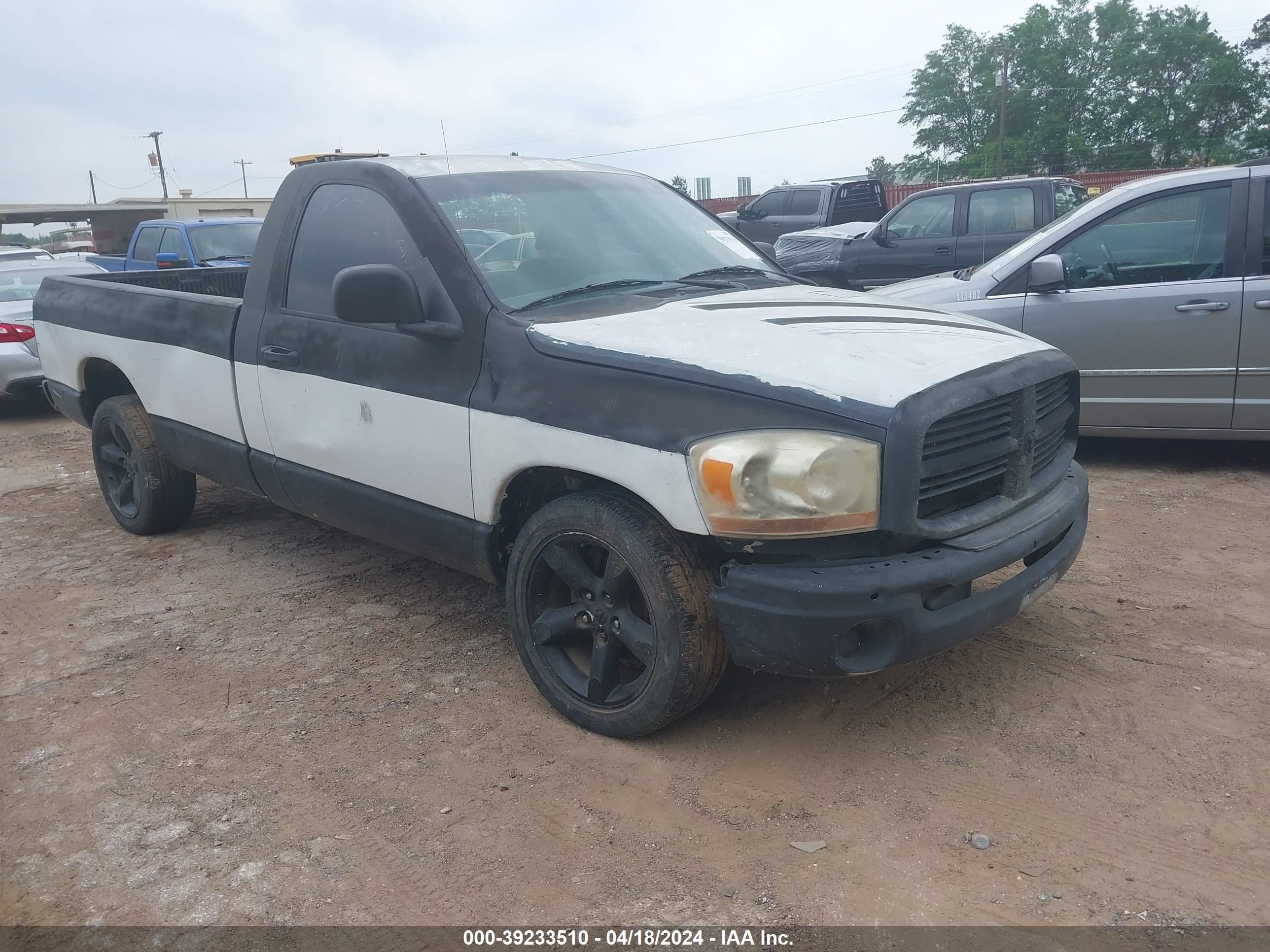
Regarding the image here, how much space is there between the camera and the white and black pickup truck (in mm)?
2777

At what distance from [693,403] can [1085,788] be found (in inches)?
60.8

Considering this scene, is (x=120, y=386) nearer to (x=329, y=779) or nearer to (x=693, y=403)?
(x=329, y=779)

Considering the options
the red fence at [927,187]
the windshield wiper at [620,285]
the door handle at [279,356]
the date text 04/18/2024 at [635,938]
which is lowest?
the date text 04/18/2024 at [635,938]

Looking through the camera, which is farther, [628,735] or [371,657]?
[371,657]

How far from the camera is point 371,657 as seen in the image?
4.01 meters

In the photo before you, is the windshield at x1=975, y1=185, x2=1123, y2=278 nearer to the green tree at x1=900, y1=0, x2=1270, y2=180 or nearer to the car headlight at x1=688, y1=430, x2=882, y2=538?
the car headlight at x1=688, y1=430, x2=882, y2=538

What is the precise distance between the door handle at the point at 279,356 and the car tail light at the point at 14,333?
660 cm

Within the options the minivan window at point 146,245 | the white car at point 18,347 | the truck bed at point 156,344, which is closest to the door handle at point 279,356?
the truck bed at point 156,344

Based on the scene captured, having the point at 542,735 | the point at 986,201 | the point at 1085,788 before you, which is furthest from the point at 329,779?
the point at 986,201

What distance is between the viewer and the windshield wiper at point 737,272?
3.97 m

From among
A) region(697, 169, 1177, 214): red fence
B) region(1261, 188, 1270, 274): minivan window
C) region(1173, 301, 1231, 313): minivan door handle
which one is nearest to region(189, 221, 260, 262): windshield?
region(1173, 301, 1231, 313): minivan door handle

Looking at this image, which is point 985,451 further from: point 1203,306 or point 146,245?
point 146,245

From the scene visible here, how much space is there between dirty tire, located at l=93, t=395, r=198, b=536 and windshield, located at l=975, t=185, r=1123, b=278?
192 inches

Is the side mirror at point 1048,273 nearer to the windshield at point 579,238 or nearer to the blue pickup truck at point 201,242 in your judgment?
the windshield at point 579,238
